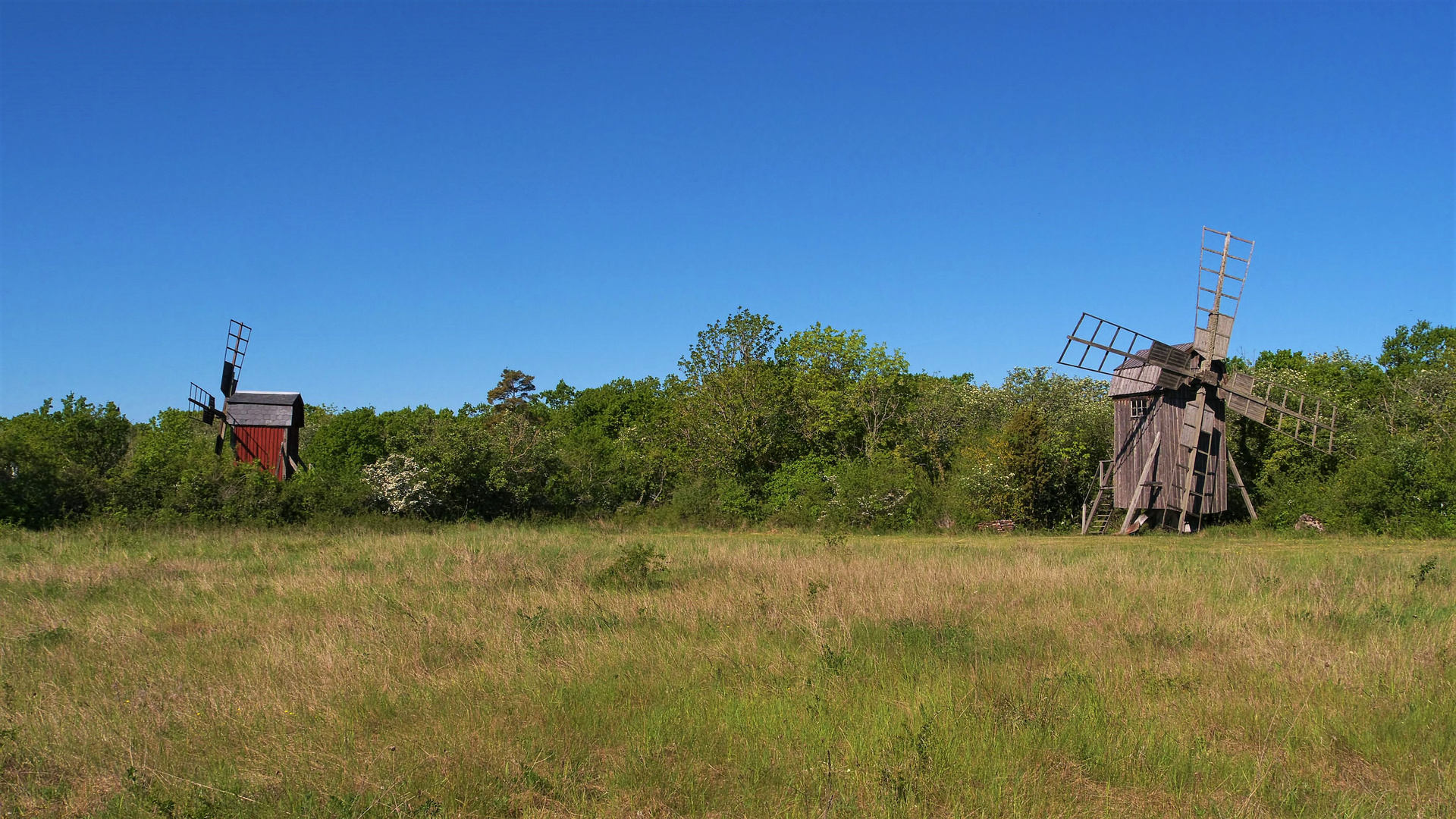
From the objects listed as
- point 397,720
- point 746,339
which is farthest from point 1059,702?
point 746,339

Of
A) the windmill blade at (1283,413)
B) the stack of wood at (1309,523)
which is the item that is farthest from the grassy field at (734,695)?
the windmill blade at (1283,413)

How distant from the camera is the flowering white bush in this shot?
2953 cm

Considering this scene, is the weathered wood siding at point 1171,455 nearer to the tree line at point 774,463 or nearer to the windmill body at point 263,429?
the tree line at point 774,463

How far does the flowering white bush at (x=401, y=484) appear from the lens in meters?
29.5

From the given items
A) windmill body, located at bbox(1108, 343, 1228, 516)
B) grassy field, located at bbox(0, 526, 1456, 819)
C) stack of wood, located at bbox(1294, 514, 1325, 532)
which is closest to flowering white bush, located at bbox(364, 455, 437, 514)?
grassy field, located at bbox(0, 526, 1456, 819)

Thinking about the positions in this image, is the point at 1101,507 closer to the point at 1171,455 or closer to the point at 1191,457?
the point at 1171,455

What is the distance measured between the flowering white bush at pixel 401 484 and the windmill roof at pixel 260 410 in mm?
9313

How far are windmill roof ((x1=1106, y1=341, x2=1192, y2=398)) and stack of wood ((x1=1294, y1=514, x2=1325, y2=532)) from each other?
5.76 metres

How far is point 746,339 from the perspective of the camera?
3878 cm

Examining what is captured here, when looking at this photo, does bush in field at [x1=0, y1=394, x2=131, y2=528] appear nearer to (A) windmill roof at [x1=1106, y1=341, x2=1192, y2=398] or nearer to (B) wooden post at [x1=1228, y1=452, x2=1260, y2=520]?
(A) windmill roof at [x1=1106, y1=341, x2=1192, y2=398]

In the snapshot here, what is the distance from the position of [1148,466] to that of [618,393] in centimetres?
4415

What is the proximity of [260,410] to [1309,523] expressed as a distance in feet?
127

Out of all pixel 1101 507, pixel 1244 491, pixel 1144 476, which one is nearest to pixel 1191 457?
pixel 1144 476

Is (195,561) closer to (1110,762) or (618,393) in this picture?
(1110,762)
